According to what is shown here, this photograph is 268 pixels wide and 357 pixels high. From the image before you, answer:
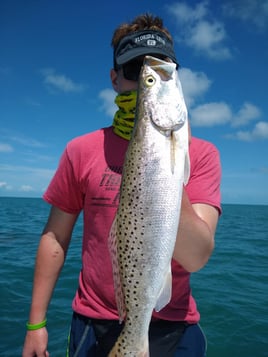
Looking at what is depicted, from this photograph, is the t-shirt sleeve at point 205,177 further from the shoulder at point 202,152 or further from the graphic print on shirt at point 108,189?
the graphic print on shirt at point 108,189

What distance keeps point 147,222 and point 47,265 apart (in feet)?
3.83

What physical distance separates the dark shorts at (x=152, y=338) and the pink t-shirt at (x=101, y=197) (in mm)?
76

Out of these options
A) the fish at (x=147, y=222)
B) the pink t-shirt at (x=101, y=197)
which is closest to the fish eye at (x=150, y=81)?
the fish at (x=147, y=222)

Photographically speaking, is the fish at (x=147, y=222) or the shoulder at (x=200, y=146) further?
the shoulder at (x=200, y=146)

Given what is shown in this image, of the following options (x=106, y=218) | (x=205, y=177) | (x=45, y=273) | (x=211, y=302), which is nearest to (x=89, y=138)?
(x=106, y=218)

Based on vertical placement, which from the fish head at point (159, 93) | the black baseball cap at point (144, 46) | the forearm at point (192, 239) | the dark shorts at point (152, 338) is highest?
the black baseball cap at point (144, 46)

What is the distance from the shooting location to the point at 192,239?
1910mm

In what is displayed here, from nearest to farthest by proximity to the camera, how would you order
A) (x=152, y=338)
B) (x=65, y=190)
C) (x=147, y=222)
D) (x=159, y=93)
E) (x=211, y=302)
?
(x=147, y=222)
(x=159, y=93)
(x=152, y=338)
(x=65, y=190)
(x=211, y=302)

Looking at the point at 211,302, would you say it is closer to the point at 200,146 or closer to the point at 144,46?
the point at 200,146

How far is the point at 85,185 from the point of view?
2.54m

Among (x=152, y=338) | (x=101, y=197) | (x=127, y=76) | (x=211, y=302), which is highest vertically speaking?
(x=127, y=76)

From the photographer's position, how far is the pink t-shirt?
233 centimetres

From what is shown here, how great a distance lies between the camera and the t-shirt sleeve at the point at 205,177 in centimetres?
224

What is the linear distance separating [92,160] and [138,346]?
136 cm
